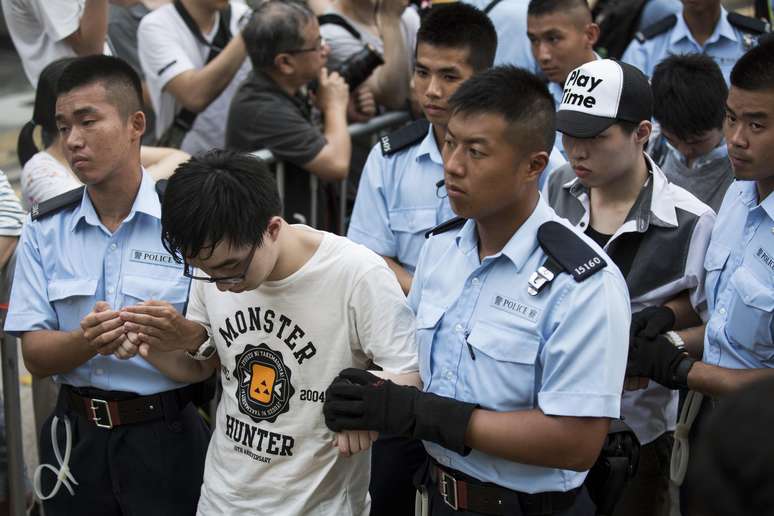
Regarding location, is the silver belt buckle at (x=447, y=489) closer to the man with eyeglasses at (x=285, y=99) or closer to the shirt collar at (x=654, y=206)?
the shirt collar at (x=654, y=206)

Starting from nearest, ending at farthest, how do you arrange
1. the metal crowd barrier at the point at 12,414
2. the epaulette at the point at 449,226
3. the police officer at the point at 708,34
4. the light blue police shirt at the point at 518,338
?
the light blue police shirt at the point at 518,338
the epaulette at the point at 449,226
the metal crowd barrier at the point at 12,414
the police officer at the point at 708,34

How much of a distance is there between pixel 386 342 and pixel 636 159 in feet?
3.79

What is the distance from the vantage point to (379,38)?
5.85 metres

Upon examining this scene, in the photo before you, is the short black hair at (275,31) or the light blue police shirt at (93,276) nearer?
the light blue police shirt at (93,276)

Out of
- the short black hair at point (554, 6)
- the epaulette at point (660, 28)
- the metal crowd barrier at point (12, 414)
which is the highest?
the short black hair at point (554, 6)

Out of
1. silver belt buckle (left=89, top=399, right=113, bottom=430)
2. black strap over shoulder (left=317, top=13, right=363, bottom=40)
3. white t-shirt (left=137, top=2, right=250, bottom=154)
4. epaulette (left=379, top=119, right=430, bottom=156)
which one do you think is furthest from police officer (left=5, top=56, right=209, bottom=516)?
black strap over shoulder (left=317, top=13, right=363, bottom=40)

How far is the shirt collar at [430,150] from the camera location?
3959mm

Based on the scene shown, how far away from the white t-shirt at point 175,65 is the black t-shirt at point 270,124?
450mm

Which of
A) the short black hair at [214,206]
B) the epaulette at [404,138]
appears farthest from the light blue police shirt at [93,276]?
the epaulette at [404,138]

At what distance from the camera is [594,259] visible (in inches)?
100

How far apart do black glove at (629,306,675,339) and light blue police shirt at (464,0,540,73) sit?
2.80m

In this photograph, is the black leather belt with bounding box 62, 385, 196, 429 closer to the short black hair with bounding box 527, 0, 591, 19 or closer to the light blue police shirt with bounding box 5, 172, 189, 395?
the light blue police shirt with bounding box 5, 172, 189, 395

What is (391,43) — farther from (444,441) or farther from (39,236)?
(444,441)

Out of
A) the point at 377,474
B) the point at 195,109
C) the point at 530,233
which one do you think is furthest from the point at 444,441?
the point at 195,109
